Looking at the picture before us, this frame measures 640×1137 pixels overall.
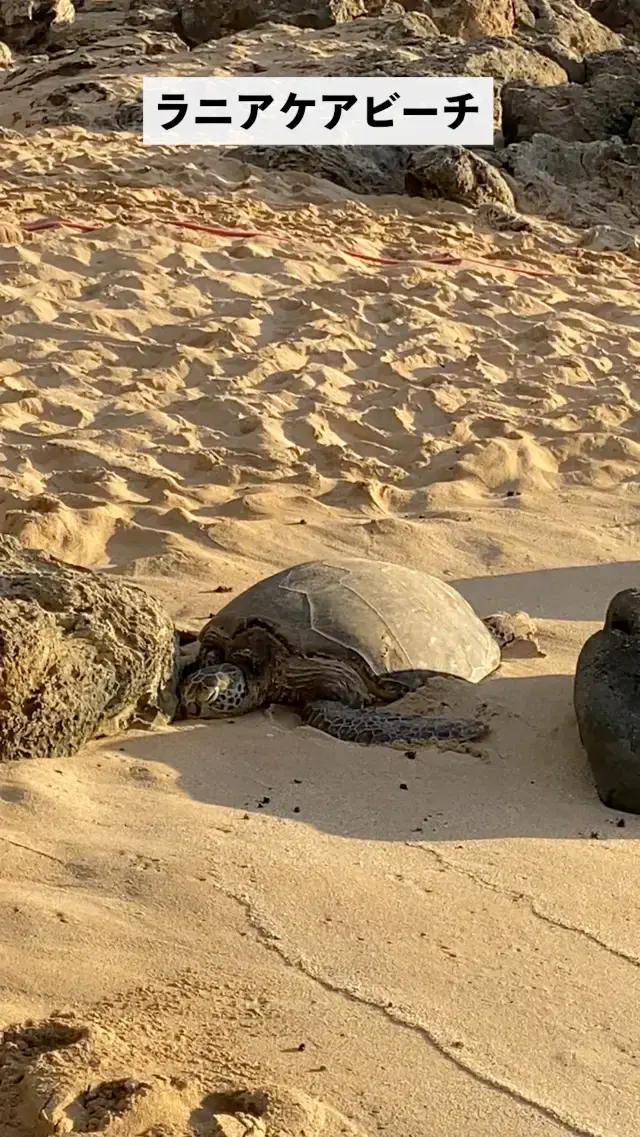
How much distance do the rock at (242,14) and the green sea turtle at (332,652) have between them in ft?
39.6

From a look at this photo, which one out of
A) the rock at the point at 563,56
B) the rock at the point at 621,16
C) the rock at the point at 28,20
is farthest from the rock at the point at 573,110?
the rock at the point at 28,20

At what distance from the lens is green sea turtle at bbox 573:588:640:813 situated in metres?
3.11

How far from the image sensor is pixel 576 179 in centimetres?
1099

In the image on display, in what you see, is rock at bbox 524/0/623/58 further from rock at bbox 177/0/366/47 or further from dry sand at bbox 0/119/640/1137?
dry sand at bbox 0/119/640/1137

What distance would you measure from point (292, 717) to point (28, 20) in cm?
1400

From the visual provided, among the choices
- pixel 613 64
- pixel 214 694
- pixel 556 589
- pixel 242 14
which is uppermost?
pixel 242 14

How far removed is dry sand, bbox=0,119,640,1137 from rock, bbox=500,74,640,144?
2973mm

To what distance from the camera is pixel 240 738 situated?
3.38 m

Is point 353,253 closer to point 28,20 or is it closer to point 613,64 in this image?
point 613,64

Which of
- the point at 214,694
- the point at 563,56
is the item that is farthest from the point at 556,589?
the point at 563,56

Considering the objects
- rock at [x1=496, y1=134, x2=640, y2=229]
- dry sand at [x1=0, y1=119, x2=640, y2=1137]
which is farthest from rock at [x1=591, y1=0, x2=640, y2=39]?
dry sand at [x1=0, y1=119, x2=640, y2=1137]

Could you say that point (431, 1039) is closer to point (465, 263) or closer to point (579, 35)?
point (465, 263)

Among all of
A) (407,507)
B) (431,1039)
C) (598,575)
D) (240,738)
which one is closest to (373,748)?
(240,738)

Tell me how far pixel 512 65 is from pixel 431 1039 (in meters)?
12.5
